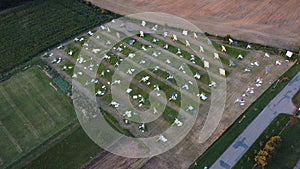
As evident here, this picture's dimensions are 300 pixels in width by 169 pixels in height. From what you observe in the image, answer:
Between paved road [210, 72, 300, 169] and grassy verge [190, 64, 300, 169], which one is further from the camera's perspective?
grassy verge [190, 64, 300, 169]

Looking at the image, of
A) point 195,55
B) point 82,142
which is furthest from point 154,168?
point 195,55

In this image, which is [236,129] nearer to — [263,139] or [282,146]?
[263,139]

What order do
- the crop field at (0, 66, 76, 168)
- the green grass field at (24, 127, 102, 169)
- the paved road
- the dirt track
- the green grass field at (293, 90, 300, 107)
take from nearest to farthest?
the paved road
the green grass field at (24, 127, 102, 169)
the crop field at (0, 66, 76, 168)
the green grass field at (293, 90, 300, 107)
the dirt track

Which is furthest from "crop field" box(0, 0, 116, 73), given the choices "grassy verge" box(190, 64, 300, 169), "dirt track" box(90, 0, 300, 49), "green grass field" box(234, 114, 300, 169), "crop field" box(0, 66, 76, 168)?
"green grass field" box(234, 114, 300, 169)

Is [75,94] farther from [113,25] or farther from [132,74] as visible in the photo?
[113,25]

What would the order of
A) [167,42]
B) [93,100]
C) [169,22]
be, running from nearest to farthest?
[93,100]
[167,42]
[169,22]

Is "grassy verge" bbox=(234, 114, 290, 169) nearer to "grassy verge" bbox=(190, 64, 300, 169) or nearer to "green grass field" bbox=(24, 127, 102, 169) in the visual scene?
"grassy verge" bbox=(190, 64, 300, 169)

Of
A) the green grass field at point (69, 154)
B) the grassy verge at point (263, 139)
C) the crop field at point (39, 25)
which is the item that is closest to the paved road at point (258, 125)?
the grassy verge at point (263, 139)

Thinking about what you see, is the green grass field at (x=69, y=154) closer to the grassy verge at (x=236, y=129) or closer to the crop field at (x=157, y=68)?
the crop field at (x=157, y=68)
